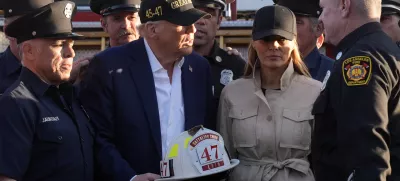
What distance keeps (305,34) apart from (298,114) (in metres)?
1.34

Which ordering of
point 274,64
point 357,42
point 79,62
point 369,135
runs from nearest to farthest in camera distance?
point 369,135
point 357,42
point 274,64
point 79,62

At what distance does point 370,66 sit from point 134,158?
5.35 ft

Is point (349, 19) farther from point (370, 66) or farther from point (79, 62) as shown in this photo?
point (79, 62)

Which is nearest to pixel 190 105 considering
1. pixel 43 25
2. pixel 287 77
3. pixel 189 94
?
pixel 189 94

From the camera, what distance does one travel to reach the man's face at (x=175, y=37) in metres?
4.54

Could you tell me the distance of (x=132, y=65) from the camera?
4.61 m

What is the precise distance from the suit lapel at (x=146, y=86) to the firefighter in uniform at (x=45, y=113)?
0.36 meters

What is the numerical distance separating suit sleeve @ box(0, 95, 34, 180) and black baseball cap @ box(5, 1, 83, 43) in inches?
17.7

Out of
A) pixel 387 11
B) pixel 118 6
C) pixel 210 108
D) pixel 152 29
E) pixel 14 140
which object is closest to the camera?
pixel 14 140

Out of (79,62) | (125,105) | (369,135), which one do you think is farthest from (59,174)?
(369,135)

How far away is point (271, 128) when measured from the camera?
4355mm

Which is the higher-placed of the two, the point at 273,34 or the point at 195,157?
the point at 273,34

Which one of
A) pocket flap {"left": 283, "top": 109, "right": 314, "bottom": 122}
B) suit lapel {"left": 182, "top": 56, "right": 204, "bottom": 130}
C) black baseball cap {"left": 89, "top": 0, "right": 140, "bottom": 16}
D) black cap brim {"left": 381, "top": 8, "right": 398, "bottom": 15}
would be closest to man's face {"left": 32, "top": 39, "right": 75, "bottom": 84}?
suit lapel {"left": 182, "top": 56, "right": 204, "bottom": 130}

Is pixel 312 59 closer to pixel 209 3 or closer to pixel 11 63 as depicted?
pixel 209 3
